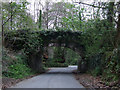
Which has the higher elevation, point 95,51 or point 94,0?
point 94,0

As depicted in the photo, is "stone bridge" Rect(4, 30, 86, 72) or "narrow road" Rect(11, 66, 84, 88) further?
"stone bridge" Rect(4, 30, 86, 72)

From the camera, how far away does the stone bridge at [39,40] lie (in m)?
18.6

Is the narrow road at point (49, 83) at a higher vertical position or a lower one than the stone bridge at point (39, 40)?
lower

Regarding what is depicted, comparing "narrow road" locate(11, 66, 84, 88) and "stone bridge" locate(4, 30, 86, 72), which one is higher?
"stone bridge" locate(4, 30, 86, 72)

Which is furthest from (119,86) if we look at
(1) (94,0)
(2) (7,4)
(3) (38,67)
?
(3) (38,67)

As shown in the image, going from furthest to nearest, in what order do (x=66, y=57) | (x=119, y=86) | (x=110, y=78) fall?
(x=66, y=57), (x=110, y=78), (x=119, y=86)

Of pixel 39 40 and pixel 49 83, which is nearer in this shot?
pixel 49 83

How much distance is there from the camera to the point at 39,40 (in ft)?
67.4

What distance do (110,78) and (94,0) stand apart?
15.8ft

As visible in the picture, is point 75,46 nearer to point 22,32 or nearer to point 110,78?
point 22,32

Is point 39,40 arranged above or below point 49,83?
above

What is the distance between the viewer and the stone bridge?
18.6 m

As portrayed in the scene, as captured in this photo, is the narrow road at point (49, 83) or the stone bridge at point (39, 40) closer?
the narrow road at point (49, 83)

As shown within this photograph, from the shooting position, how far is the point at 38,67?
22547mm
